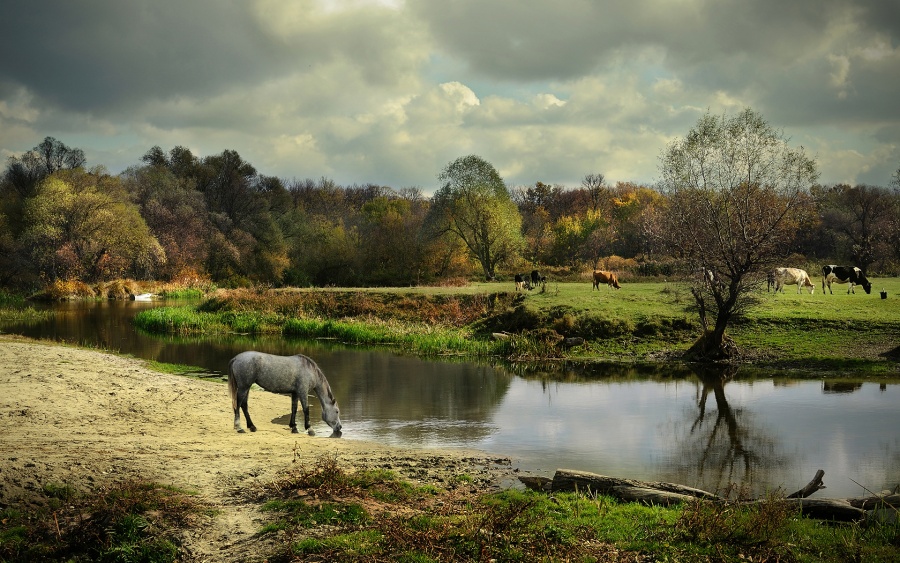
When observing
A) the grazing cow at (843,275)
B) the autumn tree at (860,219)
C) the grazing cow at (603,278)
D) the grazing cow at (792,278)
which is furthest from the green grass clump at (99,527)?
the autumn tree at (860,219)

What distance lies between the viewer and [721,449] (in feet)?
50.5

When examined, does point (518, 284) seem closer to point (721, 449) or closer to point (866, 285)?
point (866, 285)

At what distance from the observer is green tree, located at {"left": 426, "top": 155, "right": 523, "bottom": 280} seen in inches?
2205

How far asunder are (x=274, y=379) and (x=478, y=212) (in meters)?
42.1

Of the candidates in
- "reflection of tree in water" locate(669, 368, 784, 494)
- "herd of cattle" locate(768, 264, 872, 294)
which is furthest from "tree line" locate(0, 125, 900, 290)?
"reflection of tree in water" locate(669, 368, 784, 494)

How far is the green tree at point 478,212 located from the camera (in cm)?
5600

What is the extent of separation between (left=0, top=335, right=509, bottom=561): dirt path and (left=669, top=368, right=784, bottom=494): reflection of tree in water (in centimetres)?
381

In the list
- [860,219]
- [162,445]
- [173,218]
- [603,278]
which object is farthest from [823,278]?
[173,218]

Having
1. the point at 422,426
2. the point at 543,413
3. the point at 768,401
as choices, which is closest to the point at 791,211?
the point at 768,401

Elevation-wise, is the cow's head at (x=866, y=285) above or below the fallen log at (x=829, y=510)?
above

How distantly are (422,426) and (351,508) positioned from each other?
315 inches

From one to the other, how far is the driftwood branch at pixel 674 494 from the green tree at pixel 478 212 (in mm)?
45554

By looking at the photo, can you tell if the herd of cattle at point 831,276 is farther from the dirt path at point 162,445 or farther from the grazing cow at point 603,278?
the dirt path at point 162,445

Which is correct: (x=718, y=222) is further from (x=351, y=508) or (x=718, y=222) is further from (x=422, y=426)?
(x=351, y=508)
